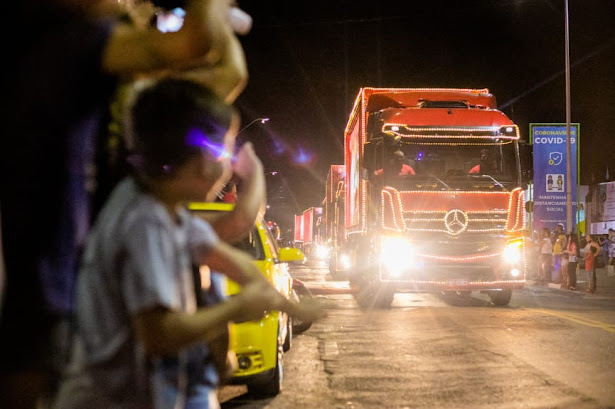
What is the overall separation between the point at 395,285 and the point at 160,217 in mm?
13677

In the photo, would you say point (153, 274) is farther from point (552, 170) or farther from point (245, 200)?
point (552, 170)

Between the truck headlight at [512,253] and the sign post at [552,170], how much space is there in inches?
573

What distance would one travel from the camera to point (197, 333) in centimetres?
170

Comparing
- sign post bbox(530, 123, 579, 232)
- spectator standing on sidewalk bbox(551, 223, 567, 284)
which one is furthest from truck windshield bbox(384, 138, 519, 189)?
sign post bbox(530, 123, 579, 232)

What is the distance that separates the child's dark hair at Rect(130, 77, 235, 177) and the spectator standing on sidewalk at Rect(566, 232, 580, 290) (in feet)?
71.7

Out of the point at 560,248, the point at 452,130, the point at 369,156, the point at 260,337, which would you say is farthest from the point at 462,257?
the point at 560,248

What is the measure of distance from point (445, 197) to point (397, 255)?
1.43 meters

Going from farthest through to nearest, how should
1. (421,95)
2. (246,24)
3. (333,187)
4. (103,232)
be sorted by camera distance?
1. (333,187)
2. (421,95)
3. (246,24)
4. (103,232)

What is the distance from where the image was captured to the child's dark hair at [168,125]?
1744mm

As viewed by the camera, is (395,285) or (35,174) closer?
(35,174)

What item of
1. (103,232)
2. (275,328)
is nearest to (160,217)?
(103,232)

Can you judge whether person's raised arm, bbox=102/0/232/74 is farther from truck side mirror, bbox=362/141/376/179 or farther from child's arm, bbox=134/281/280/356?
truck side mirror, bbox=362/141/376/179

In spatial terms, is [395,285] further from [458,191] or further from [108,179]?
[108,179]

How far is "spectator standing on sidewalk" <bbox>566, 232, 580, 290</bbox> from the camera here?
2222 cm
